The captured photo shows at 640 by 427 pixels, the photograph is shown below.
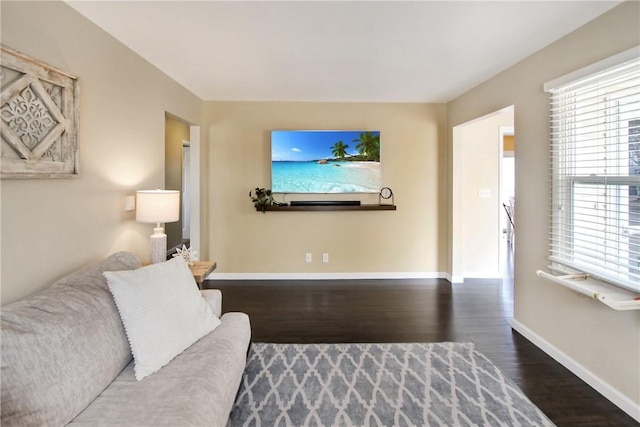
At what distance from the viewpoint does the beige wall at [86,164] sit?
62.5 inches

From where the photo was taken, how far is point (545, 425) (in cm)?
170

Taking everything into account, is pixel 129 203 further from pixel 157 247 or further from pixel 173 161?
pixel 173 161

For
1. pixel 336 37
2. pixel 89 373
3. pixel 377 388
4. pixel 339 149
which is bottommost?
pixel 377 388

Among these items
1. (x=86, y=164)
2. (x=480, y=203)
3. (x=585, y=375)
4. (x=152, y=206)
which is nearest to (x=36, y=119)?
(x=86, y=164)

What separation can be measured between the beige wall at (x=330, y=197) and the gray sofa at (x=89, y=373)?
103 inches

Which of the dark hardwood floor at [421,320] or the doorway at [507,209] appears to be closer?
the dark hardwood floor at [421,320]

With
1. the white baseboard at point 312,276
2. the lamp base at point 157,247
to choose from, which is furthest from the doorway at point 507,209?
the lamp base at point 157,247

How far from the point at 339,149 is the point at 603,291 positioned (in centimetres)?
295

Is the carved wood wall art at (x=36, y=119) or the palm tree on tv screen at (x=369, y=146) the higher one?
the palm tree on tv screen at (x=369, y=146)

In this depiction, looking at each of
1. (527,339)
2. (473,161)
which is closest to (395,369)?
(527,339)

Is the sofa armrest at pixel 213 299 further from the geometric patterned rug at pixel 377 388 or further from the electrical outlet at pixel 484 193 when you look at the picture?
the electrical outlet at pixel 484 193

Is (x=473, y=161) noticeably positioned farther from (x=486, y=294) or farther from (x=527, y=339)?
(x=527, y=339)

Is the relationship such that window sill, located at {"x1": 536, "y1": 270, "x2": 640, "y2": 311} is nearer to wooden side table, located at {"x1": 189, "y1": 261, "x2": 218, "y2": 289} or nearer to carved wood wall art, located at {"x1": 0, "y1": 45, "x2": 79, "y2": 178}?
wooden side table, located at {"x1": 189, "y1": 261, "x2": 218, "y2": 289}

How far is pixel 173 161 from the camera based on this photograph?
5.05 metres
